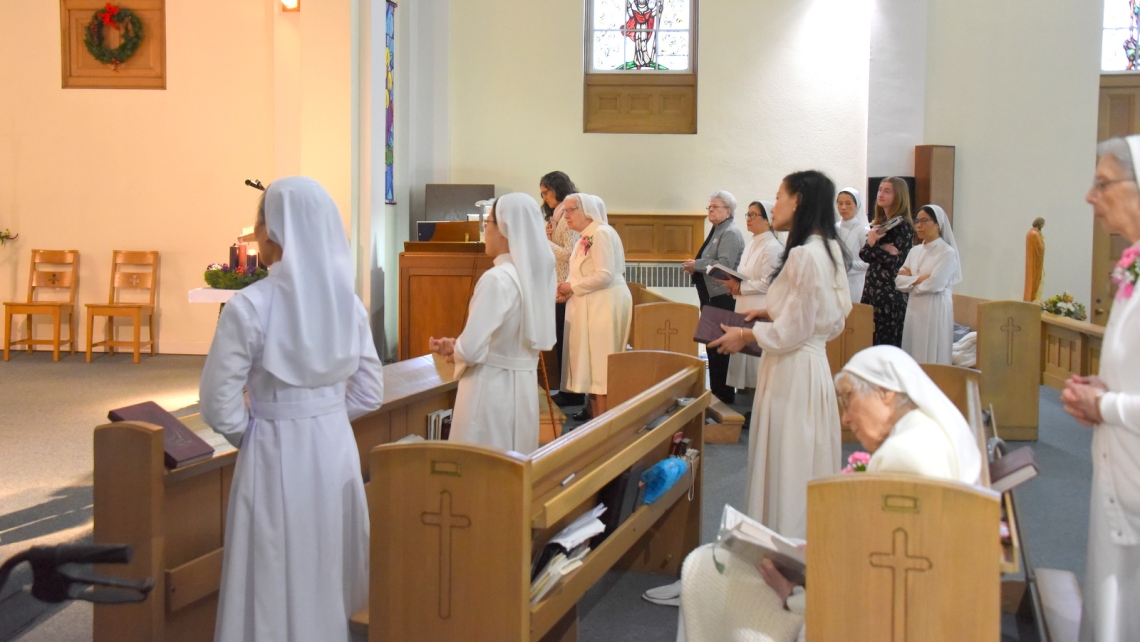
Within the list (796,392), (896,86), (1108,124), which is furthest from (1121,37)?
(796,392)

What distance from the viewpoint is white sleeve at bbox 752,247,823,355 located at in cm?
365

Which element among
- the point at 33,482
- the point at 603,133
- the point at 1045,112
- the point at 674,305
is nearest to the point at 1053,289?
the point at 1045,112

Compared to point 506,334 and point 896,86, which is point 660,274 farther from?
point 506,334

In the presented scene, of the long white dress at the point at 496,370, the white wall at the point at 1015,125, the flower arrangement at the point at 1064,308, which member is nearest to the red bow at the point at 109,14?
the long white dress at the point at 496,370

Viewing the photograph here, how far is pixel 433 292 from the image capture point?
8.38 m

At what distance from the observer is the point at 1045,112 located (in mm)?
11211

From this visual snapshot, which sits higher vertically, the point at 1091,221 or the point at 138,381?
the point at 1091,221

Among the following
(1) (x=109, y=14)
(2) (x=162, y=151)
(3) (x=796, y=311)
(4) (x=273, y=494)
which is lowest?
(4) (x=273, y=494)

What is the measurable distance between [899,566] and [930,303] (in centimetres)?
517

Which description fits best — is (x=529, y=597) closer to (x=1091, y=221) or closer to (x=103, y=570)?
(x=103, y=570)

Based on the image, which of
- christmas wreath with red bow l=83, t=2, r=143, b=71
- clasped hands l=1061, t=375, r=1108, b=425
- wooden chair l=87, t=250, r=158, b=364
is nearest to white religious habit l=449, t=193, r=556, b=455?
clasped hands l=1061, t=375, r=1108, b=425

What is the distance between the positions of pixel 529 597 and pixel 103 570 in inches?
49.7

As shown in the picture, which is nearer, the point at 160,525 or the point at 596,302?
the point at 160,525

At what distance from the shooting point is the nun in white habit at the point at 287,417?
2510 mm
